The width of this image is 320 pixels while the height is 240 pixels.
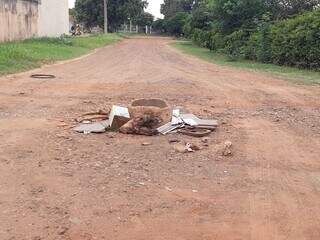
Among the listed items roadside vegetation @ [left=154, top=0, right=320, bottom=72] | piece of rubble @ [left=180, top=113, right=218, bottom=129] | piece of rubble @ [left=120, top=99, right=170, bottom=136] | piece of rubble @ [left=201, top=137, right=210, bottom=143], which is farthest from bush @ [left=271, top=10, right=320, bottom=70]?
piece of rubble @ [left=201, top=137, right=210, bottom=143]

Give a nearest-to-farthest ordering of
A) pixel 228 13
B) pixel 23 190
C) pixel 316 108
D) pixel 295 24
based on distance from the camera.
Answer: pixel 23 190, pixel 316 108, pixel 295 24, pixel 228 13

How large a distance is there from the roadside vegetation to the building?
1091 cm

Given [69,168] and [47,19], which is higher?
[47,19]

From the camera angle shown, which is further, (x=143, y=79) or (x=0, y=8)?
(x=0, y=8)

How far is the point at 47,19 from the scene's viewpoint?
3800cm

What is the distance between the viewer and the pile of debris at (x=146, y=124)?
290 inches

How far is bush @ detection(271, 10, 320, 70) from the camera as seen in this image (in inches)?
773

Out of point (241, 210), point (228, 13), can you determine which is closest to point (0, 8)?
point (228, 13)

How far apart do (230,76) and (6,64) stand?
23.7ft

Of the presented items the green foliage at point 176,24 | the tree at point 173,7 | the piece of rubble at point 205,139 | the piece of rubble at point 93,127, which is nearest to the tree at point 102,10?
the green foliage at point 176,24

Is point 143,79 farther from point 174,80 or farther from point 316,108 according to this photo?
point 316,108

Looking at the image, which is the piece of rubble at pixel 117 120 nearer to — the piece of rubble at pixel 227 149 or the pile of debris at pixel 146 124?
the pile of debris at pixel 146 124

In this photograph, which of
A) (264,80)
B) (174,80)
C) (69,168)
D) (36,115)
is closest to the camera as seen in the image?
(69,168)

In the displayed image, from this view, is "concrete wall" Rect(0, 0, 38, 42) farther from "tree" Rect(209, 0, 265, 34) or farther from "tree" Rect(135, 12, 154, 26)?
"tree" Rect(135, 12, 154, 26)
